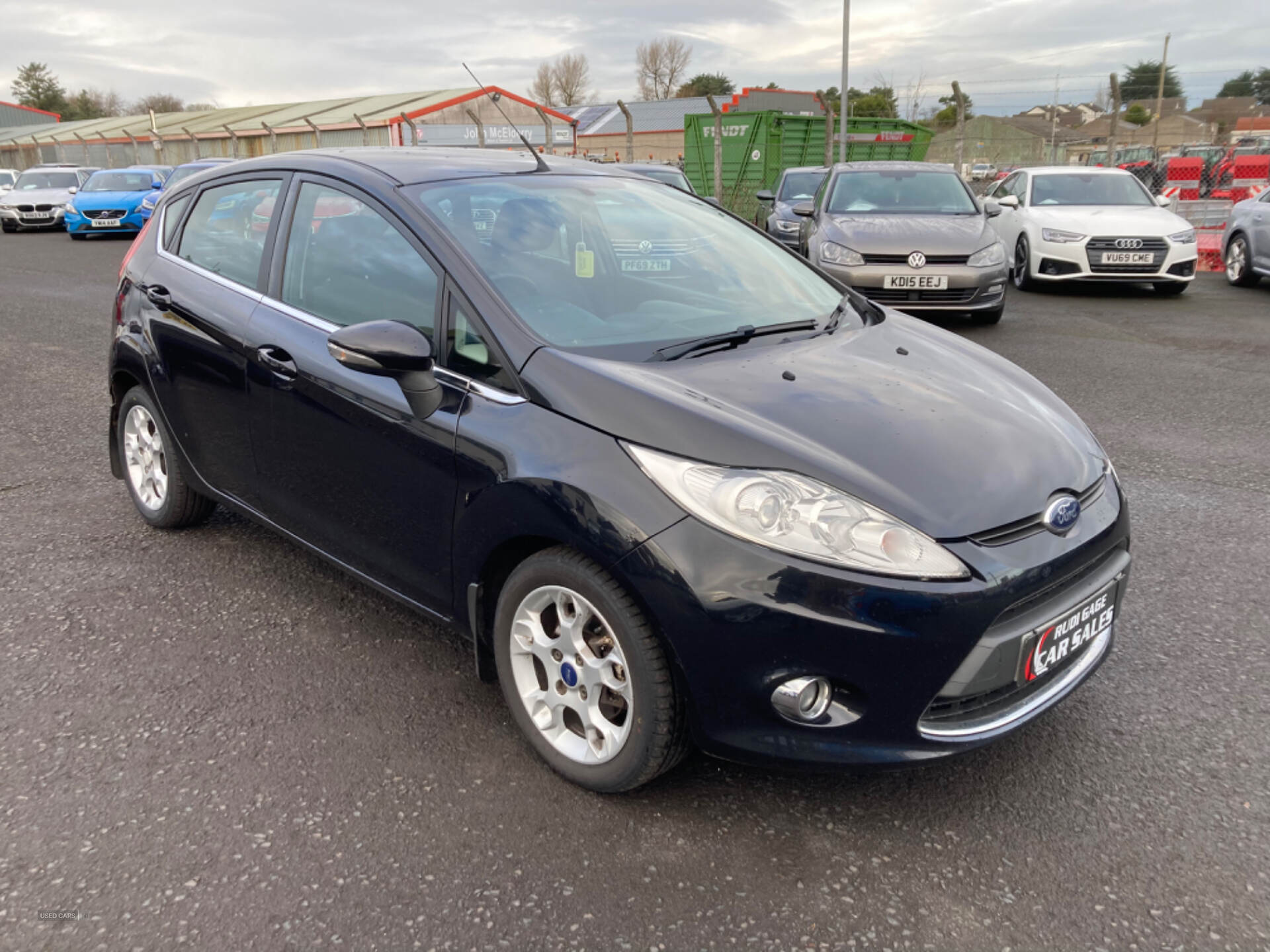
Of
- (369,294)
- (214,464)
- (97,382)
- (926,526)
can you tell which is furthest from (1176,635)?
(97,382)

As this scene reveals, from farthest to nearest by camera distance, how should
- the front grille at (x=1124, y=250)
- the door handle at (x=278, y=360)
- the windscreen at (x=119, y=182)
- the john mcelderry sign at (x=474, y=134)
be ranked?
the john mcelderry sign at (x=474, y=134) → the windscreen at (x=119, y=182) → the front grille at (x=1124, y=250) → the door handle at (x=278, y=360)

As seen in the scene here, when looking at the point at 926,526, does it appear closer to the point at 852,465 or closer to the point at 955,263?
the point at 852,465

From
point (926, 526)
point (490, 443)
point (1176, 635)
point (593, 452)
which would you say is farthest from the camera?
point (1176, 635)

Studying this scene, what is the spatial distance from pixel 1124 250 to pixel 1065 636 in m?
9.62

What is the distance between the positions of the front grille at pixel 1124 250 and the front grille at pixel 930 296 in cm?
277

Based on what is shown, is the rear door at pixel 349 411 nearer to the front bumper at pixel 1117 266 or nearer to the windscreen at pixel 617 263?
the windscreen at pixel 617 263

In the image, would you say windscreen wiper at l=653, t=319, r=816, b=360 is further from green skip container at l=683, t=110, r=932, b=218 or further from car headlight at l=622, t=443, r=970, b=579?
green skip container at l=683, t=110, r=932, b=218

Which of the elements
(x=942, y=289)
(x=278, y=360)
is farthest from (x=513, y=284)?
(x=942, y=289)

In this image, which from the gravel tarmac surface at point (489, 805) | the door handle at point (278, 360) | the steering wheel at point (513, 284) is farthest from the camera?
the door handle at point (278, 360)

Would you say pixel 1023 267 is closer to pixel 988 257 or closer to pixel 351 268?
pixel 988 257

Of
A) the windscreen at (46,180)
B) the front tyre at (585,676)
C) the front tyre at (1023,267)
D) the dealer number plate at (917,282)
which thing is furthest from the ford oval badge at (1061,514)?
the windscreen at (46,180)

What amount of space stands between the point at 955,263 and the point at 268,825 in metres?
7.86

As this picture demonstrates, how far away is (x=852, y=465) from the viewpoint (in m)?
2.33

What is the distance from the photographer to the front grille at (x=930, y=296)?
28.9 feet
